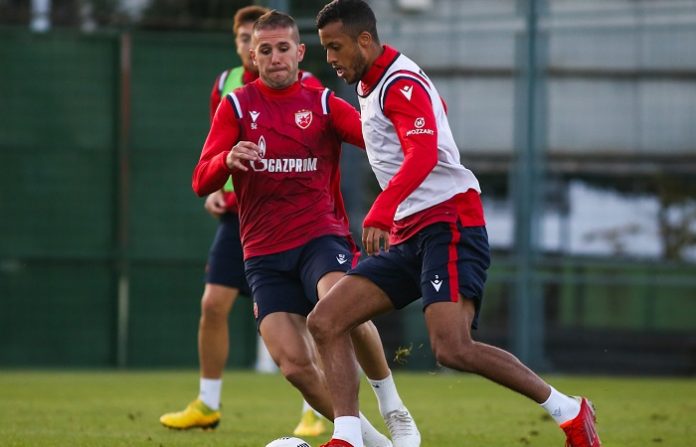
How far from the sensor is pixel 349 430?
5.94 meters

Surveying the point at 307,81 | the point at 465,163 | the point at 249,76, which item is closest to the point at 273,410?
the point at 249,76

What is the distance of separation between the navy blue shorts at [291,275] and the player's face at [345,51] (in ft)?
2.87

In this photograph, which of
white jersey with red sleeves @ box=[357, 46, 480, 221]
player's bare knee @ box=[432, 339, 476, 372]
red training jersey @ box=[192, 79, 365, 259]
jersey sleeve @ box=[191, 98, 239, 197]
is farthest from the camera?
red training jersey @ box=[192, 79, 365, 259]

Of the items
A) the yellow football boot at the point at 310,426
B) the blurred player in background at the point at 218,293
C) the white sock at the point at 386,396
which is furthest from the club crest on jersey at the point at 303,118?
the yellow football boot at the point at 310,426

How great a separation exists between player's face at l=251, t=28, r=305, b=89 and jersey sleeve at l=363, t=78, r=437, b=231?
87 cm

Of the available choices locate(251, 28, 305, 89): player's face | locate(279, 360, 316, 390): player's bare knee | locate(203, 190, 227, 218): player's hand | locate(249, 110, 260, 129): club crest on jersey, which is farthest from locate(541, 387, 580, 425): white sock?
locate(203, 190, 227, 218): player's hand

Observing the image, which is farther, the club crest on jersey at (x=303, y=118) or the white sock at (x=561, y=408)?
the club crest on jersey at (x=303, y=118)

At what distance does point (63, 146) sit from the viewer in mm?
15984

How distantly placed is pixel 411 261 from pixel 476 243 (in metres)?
0.31

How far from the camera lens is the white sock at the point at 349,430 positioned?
5934mm

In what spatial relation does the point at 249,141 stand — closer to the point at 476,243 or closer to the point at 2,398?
the point at 476,243

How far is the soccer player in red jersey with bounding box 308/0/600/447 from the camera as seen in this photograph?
5.93m

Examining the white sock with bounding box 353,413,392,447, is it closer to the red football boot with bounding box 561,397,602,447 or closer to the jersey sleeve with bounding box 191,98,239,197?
the red football boot with bounding box 561,397,602,447

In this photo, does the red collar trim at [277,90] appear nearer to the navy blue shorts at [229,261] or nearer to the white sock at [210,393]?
the navy blue shorts at [229,261]
